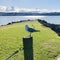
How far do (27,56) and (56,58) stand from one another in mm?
5505

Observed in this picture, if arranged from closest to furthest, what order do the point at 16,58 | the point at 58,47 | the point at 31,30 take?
1. the point at 31,30
2. the point at 16,58
3. the point at 58,47

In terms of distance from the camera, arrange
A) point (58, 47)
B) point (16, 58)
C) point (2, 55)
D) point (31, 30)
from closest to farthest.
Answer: point (31, 30) < point (16, 58) < point (2, 55) < point (58, 47)

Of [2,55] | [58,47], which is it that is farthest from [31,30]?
[58,47]

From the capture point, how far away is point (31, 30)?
5.73 m

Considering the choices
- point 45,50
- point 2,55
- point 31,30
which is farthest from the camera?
point 45,50

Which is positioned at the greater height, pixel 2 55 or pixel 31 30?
pixel 31 30

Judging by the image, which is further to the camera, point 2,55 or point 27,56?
point 2,55

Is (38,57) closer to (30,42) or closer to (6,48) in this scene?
(6,48)

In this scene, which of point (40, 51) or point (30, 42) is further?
point (40, 51)

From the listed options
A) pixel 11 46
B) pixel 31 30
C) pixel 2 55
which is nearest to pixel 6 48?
pixel 11 46

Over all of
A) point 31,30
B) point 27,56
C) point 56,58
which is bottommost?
point 56,58

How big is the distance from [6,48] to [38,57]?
2.49 metres

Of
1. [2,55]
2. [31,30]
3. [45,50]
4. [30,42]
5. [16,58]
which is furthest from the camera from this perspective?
[45,50]

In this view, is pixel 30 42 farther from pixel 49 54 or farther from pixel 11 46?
pixel 11 46
